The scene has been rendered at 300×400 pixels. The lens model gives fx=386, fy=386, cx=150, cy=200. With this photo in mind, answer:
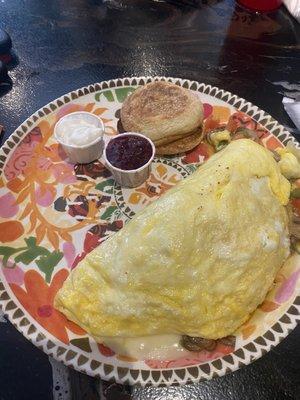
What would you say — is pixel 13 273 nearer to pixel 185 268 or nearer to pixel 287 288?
pixel 185 268

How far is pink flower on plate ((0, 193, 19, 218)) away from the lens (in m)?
2.57

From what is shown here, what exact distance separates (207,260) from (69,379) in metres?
0.97

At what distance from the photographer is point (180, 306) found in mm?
1956

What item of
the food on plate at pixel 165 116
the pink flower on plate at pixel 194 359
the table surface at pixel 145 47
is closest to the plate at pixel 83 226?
the pink flower on plate at pixel 194 359

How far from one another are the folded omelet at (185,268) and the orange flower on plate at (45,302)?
8cm

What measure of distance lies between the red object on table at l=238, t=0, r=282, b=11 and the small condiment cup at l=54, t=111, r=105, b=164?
8.12 feet

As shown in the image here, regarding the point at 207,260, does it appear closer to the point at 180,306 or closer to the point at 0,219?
the point at 180,306

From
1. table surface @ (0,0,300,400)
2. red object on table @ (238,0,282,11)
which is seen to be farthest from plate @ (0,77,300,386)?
red object on table @ (238,0,282,11)

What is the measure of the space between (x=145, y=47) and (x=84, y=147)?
1.69 meters

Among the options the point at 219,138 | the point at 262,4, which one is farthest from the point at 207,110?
the point at 262,4

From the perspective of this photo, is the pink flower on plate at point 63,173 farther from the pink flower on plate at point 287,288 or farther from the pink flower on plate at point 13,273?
the pink flower on plate at point 287,288

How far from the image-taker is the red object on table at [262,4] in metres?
4.05

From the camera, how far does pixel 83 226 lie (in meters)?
2.55

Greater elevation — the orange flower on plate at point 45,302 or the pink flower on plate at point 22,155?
the pink flower on plate at point 22,155
